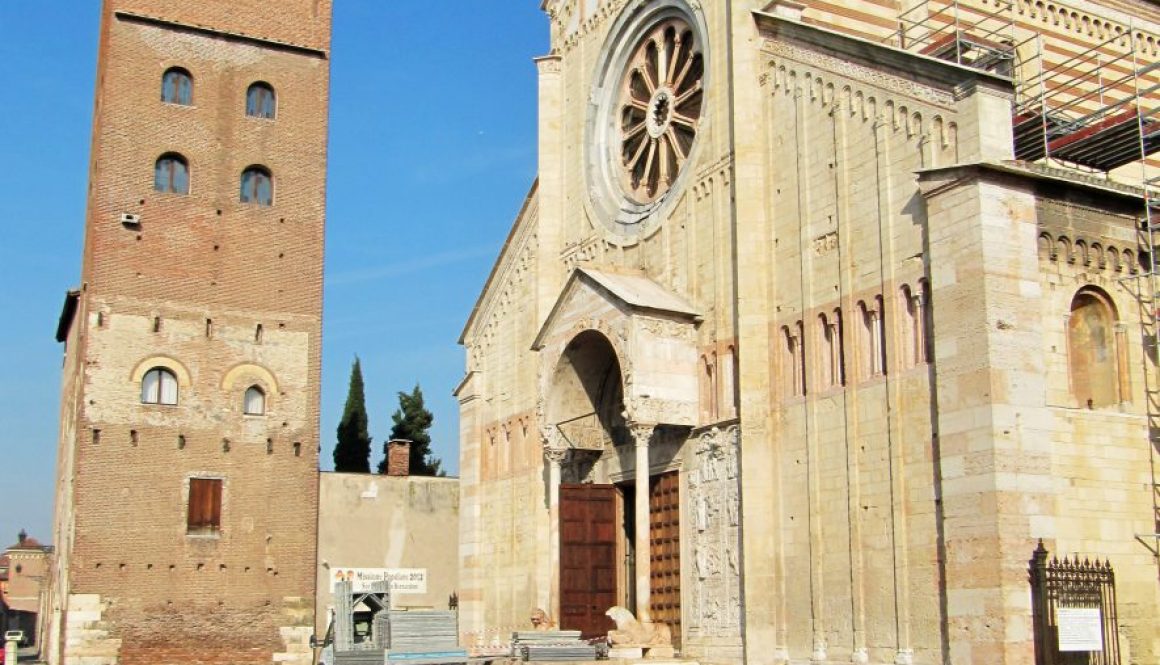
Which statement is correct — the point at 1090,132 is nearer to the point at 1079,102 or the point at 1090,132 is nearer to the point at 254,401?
the point at 1079,102

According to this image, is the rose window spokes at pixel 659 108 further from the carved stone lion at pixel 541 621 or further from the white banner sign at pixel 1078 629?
the white banner sign at pixel 1078 629

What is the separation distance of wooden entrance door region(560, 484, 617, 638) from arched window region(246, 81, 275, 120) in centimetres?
1630

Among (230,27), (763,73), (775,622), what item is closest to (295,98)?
(230,27)

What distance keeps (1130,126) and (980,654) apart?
25.0 ft

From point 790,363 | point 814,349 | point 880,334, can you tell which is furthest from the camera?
point 790,363

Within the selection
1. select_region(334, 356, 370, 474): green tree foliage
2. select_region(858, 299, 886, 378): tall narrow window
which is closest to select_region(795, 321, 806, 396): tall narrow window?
select_region(858, 299, 886, 378): tall narrow window

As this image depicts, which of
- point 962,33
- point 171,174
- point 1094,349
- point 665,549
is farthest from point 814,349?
point 171,174

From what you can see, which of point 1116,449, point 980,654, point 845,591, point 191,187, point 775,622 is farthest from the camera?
point 191,187

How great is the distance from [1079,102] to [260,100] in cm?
2127

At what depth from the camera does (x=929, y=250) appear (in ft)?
51.7

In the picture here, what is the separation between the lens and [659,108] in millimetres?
22938

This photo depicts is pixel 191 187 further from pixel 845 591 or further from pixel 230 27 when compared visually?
pixel 845 591

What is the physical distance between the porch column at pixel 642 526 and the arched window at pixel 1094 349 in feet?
21.1

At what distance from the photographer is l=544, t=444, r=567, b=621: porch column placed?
21.8 meters
